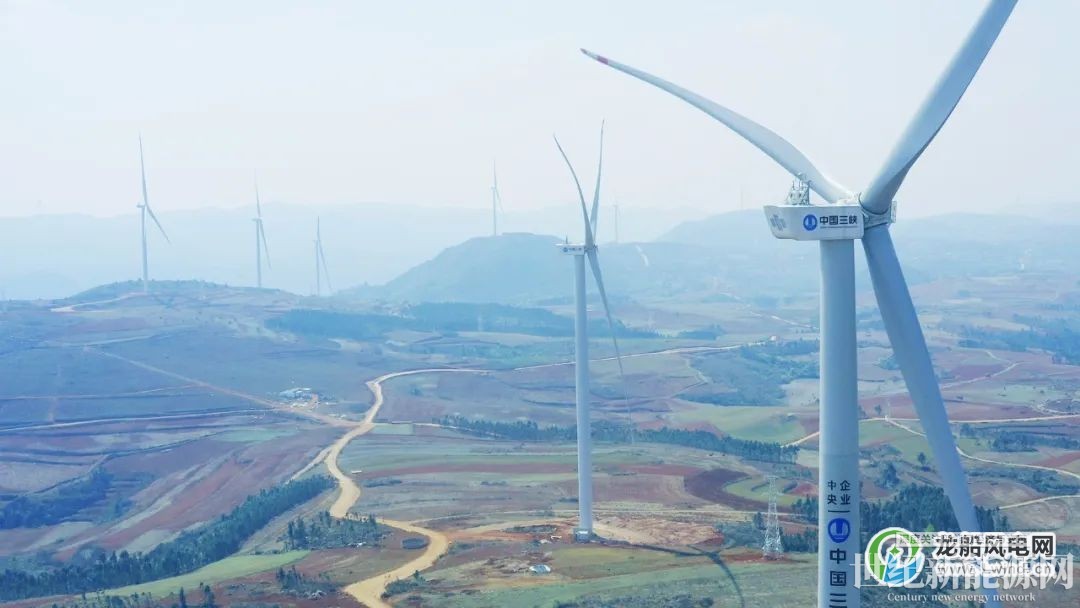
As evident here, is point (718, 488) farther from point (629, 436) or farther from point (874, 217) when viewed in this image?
point (874, 217)

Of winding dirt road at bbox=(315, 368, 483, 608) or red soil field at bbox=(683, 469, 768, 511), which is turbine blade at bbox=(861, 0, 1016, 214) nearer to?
winding dirt road at bbox=(315, 368, 483, 608)

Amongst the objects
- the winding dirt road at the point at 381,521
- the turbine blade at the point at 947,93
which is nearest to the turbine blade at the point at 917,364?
the turbine blade at the point at 947,93

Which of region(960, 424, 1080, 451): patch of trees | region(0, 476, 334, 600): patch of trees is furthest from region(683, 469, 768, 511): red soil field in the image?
region(960, 424, 1080, 451): patch of trees

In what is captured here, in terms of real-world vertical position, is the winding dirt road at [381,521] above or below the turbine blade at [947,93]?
below

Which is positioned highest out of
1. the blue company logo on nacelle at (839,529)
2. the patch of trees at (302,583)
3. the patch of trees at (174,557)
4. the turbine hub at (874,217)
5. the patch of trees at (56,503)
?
the turbine hub at (874,217)

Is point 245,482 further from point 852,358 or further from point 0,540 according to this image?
point 852,358

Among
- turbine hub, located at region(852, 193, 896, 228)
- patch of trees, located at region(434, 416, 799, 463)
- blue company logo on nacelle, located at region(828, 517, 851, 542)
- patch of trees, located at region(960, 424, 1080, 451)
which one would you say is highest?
turbine hub, located at region(852, 193, 896, 228)

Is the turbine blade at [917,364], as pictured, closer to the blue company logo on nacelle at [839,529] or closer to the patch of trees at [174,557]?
the blue company logo on nacelle at [839,529]
